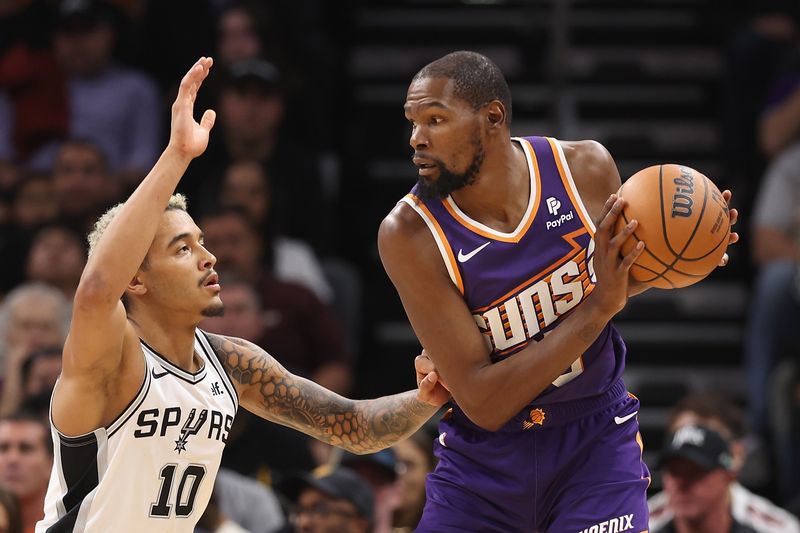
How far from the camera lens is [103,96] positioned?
1009cm

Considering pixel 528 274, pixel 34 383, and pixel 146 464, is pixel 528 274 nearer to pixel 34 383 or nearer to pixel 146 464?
pixel 146 464

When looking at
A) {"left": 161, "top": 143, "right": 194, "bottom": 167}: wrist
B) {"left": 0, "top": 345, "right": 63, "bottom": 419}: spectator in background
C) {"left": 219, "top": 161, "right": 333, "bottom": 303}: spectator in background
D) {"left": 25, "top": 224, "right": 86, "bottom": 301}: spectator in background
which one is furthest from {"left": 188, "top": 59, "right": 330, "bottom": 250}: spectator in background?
{"left": 161, "top": 143, "right": 194, "bottom": 167}: wrist

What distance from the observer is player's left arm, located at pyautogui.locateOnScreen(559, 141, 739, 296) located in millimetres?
4727

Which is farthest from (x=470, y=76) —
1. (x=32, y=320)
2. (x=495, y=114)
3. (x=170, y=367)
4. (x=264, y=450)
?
(x=32, y=320)

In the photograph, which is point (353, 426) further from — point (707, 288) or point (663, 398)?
point (707, 288)

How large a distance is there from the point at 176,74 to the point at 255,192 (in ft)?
6.06

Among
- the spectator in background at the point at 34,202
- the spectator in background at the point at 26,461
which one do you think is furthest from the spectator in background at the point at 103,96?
the spectator in background at the point at 26,461

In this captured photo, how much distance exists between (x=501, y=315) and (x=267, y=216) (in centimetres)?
488

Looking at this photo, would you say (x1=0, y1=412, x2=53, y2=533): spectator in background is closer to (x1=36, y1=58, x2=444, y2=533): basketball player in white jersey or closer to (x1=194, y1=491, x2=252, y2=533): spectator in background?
(x1=194, y1=491, x2=252, y2=533): spectator in background

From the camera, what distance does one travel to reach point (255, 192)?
30.5 feet

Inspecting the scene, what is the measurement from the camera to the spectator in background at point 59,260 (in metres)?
8.95

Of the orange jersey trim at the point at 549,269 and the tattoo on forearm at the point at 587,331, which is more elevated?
the orange jersey trim at the point at 549,269

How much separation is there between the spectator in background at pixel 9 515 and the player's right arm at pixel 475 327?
2304mm

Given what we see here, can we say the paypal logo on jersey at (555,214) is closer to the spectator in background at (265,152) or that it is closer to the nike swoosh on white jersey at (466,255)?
the nike swoosh on white jersey at (466,255)
